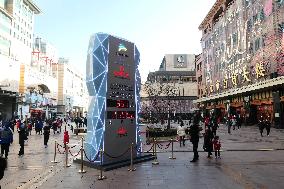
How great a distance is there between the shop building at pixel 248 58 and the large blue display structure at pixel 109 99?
86.0 feet

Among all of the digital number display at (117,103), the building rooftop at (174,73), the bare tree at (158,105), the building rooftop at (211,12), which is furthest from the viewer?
the building rooftop at (174,73)

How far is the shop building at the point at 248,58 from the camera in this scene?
40562mm

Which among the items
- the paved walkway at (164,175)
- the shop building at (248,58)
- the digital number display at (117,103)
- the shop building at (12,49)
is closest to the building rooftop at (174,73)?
the shop building at (12,49)

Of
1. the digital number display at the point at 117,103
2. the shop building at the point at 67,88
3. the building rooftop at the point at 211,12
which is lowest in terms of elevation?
the digital number display at the point at 117,103

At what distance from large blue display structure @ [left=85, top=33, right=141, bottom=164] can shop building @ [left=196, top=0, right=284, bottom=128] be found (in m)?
26.2

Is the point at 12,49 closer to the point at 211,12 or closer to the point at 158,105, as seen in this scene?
the point at 158,105

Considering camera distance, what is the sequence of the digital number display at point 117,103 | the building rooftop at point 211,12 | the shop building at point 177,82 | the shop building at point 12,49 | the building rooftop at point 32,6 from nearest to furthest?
1. the digital number display at point 117,103
2. the building rooftop at point 211,12
3. the shop building at point 12,49
4. the building rooftop at point 32,6
5. the shop building at point 177,82

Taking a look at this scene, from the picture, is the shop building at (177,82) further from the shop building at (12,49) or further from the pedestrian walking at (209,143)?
the pedestrian walking at (209,143)

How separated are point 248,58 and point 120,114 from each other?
39017 millimetres

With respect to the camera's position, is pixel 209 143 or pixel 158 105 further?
pixel 158 105

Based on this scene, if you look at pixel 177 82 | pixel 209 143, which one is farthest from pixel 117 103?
pixel 177 82

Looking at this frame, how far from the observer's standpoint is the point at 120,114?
1551 centimetres

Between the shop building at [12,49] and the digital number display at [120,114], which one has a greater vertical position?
the shop building at [12,49]

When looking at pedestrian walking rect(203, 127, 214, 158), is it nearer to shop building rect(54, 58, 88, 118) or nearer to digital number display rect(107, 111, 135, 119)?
digital number display rect(107, 111, 135, 119)
